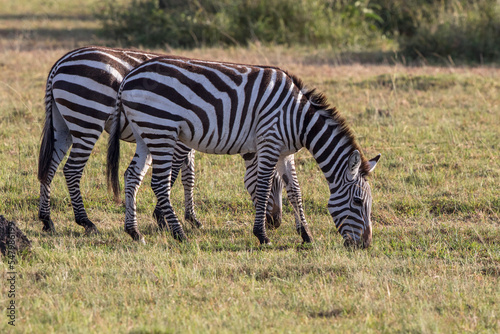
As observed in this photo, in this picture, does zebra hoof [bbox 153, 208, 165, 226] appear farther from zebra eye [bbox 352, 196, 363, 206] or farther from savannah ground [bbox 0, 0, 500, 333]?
zebra eye [bbox 352, 196, 363, 206]

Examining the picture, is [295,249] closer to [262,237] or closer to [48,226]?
[262,237]

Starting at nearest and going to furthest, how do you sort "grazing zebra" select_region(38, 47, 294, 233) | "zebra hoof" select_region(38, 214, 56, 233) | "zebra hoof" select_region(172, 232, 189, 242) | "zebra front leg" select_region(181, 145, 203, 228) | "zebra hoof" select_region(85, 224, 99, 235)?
"zebra hoof" select_region(172, 232, 189, 242), "grazing zebra" select_region(38, 47, 294, 233), "zebra hoof" select_region(85, 224, 99, 235), "zebra hoof" select_region(38, 214, 56, 233), "zebra front leg" select_region(181, 145, 203, 228)

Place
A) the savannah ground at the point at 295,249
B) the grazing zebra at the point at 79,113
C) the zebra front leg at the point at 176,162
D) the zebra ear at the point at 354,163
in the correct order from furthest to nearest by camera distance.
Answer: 1. the zebra front leg at the point at 176,162
2. the grazing zebra at the point at 79,113
3. the zebra ear at the point at 354,163
4. the savannah ground at the point at 295,249

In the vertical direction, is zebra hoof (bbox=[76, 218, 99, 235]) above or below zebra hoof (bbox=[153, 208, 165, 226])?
above

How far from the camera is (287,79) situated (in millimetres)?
6836

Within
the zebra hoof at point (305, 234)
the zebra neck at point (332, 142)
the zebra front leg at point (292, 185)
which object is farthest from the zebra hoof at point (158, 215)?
the zebra neck at point (332, 142)

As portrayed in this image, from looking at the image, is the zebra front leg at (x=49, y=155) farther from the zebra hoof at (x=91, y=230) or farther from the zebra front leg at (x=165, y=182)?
the zebra front leg at (x=165, y=182)

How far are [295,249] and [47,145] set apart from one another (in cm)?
322

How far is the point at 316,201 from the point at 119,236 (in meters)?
2.75

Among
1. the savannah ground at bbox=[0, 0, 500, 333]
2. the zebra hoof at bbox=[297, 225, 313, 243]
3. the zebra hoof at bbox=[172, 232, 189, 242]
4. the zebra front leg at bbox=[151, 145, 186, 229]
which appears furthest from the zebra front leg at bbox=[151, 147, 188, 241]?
the zebra hoof at bbox=[297, 225, 313, 243]

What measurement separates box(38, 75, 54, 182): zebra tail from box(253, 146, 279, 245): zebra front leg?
2548 millimetres

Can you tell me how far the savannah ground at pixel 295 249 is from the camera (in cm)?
476

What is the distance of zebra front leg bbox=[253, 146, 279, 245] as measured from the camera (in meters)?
6.66

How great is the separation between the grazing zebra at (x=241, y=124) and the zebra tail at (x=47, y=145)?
0.93 meters
